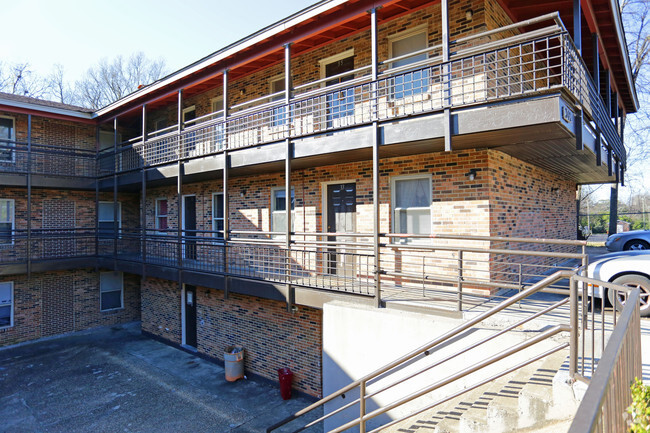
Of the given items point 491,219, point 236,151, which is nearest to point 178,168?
point 236,151

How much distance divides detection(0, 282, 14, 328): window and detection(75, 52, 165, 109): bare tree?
22807mm

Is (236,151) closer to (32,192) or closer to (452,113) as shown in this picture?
(452,113)

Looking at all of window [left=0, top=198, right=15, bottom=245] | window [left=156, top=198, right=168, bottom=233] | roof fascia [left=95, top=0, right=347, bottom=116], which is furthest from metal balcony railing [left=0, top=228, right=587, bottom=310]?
roof fascia [left=95, top=0, right=347, bottom=116]

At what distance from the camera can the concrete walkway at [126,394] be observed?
789cm

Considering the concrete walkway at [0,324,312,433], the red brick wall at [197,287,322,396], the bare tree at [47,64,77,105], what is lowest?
the concrete walkway at [0,324,312,433]

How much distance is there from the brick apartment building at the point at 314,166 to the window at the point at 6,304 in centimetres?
5

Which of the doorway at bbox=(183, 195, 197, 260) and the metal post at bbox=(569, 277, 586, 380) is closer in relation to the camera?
the metal post at bbox=(569, 277, 586, 380)

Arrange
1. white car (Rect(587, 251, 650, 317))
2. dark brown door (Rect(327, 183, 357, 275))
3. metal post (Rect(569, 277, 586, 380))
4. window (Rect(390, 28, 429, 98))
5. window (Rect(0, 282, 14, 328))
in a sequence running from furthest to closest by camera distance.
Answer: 1. window (Rect(0, 282, 14, 328))
2. dark brown door (Rect(327, 183, 357, 275))
3. window (Rect(390, 28, 429, 98))
4. white car (Rect(587, 251, 650, 317))
5. metal post (Rect(569, 277, 586, 380))

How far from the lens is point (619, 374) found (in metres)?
1.91

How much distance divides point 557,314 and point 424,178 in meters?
3.42

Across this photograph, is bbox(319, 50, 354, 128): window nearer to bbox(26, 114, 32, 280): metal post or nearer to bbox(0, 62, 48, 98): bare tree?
bbox(26, 114, 32, 280): metal post

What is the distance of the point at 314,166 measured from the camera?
9.41 metres

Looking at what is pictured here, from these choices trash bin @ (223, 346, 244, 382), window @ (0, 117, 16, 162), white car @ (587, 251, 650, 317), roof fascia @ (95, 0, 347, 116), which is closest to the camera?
white car @ (587, 251, 650, 317)

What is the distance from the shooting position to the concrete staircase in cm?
327
